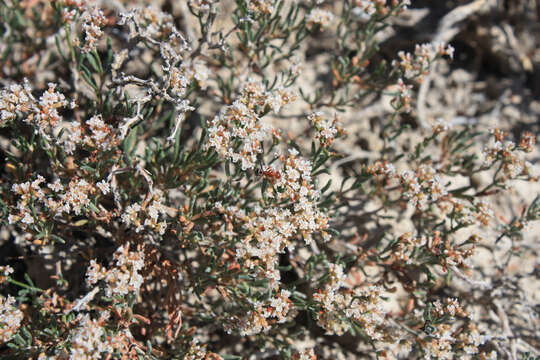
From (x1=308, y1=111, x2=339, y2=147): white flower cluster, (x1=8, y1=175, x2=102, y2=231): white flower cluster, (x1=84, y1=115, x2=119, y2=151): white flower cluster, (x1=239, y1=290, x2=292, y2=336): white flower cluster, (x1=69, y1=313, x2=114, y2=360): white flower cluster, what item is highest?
(x1=308, y1=111, x2=339, y2=147): white flower cluster

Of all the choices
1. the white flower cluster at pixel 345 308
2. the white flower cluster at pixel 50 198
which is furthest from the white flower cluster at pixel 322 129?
the white flower cluster at pixel 50 198

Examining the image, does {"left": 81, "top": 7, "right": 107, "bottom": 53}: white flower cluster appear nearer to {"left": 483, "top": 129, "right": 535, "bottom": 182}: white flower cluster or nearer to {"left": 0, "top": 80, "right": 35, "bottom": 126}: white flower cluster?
{"left": 0, "top": 80, "right": 35, "bottom": 126}: white flower cluster

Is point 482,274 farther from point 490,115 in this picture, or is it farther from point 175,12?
point 175,12

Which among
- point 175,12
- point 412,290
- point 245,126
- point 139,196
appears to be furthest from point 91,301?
point 175,12

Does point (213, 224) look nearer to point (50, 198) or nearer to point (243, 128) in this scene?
point (243, 128)

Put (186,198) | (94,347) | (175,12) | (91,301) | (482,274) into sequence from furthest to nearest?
1. (175,12)
2. (482,274)
3. (186,198)
4. (91,301)
5. (94,347)

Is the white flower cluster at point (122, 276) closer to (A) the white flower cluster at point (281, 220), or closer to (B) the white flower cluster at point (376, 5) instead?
(A) the white flower cluster at point (281, 220)

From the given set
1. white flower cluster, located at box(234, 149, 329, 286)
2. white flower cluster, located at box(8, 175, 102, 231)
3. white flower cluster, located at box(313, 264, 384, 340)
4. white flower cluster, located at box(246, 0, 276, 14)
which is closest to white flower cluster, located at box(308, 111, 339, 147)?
white flower cluster, located at box(234, 149, 329, 286)

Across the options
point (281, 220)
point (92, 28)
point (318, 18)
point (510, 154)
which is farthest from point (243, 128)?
point (510, 154)
